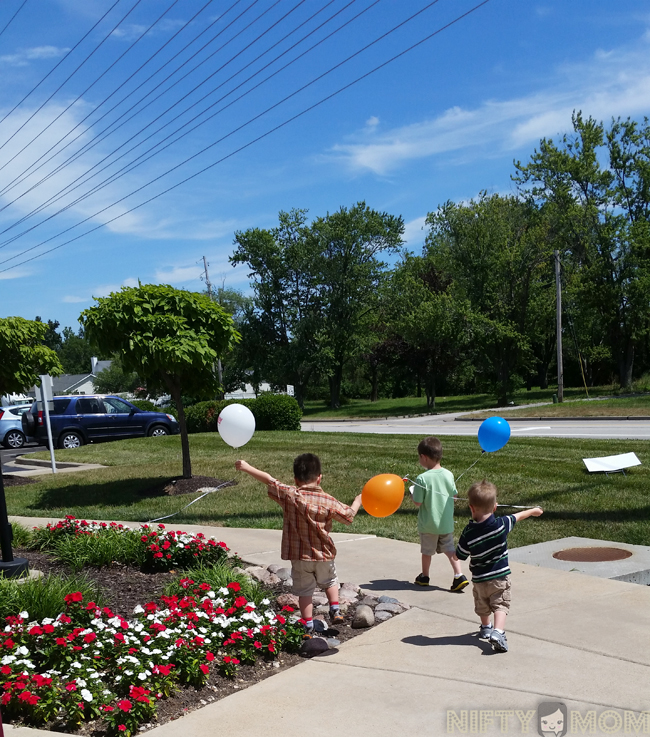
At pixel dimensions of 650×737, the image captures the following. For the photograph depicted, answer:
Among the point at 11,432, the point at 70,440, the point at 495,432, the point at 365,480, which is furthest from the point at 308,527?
the point at 11,432

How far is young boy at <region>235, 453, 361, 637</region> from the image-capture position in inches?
201

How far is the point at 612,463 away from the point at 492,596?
256 inches

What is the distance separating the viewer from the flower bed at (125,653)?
383cm

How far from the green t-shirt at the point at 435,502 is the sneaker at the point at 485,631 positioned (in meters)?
1.21

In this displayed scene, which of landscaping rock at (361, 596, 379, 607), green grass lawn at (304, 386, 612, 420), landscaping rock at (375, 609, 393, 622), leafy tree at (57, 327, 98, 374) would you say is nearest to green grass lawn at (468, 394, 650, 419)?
green grass lawn at (304, 386, 612, 420)

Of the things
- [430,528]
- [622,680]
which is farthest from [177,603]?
[622,680]

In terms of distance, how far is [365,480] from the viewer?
39.0 feet

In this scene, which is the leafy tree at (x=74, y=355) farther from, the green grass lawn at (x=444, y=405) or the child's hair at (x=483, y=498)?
the child's hair at (x=483, y=498)

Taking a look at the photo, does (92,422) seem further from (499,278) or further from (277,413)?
(499,278)

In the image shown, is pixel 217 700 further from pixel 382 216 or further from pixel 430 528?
pixel 382 216

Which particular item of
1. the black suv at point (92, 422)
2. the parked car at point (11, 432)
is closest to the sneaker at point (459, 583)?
the black suv at point (92, 422)

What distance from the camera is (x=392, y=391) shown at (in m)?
61.0

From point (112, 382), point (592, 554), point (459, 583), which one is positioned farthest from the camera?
point (112, 382)

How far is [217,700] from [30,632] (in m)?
1.20
